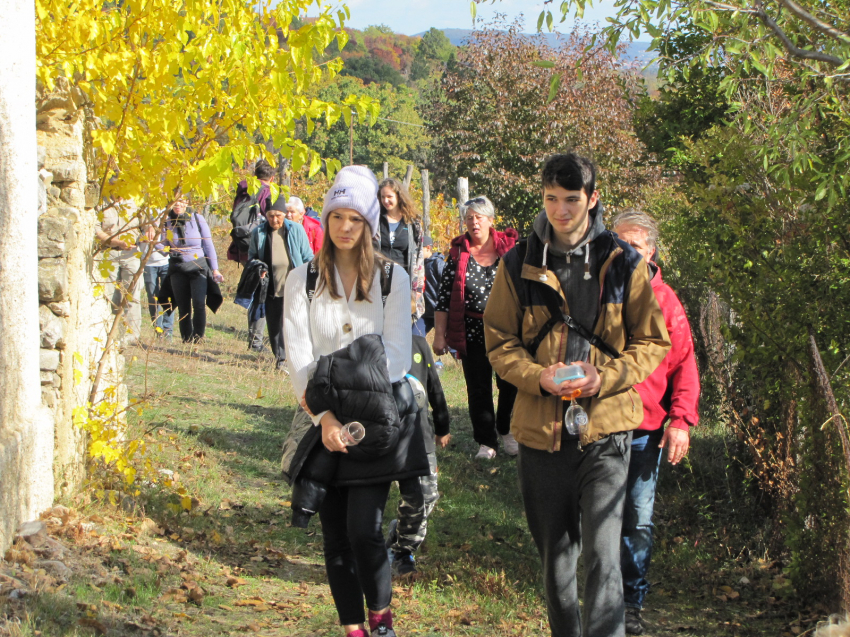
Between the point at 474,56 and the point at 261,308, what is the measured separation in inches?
499

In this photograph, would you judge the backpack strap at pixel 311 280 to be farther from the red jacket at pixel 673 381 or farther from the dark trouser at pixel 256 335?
the dark trouser at pixel 256 335

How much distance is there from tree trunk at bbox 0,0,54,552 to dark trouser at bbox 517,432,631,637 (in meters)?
2.42

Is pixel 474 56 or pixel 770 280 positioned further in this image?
pixel 474 56

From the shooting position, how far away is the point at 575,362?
3.04m

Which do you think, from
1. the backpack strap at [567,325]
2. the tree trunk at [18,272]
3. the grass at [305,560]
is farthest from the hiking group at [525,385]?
the tree trunk at [18,272]

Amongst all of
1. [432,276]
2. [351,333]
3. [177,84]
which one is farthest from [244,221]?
[351,333]

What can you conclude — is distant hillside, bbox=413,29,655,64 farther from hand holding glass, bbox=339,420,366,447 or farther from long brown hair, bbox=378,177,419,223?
hand holding glass, bbox=339,420,366,447

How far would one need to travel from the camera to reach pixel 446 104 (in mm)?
21922

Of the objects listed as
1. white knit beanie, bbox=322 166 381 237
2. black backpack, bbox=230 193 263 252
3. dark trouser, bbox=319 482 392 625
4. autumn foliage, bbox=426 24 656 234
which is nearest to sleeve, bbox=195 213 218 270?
black backpack, bbox=230 193 263 252

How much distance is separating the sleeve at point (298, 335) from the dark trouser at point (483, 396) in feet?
9.22

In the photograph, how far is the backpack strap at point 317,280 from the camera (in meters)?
3.34

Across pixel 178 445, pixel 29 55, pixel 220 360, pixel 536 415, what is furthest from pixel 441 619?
pixel 220 360

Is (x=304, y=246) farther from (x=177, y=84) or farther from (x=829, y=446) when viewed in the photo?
(x=829, y=446)

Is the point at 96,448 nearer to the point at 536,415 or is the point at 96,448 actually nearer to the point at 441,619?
the point at 441,619
